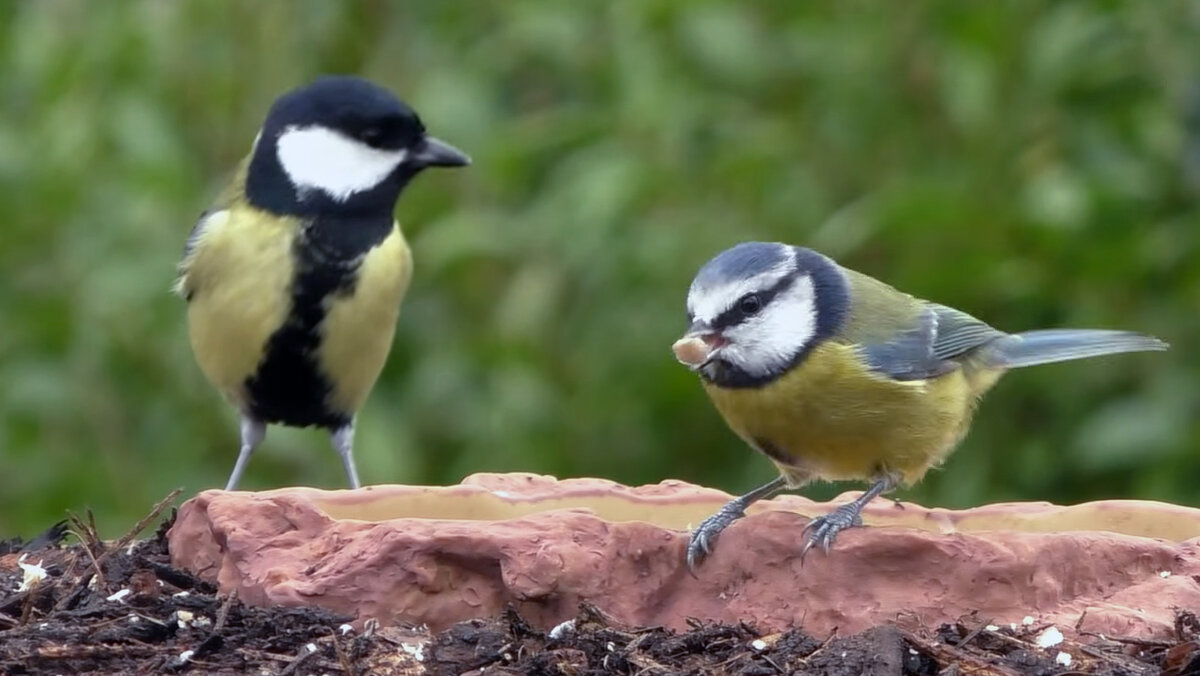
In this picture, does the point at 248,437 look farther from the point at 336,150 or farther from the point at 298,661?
the point at 298,661

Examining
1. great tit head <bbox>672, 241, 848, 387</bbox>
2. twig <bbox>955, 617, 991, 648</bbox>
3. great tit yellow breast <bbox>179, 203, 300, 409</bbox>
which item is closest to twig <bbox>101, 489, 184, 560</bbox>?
great tit head <bbox>672, 241, 848, 387</bbox>

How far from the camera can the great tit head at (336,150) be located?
149 inches

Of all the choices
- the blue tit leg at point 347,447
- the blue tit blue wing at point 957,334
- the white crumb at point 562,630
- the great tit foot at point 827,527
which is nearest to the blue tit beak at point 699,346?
the great tit foot at point 827,527

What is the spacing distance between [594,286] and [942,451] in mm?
1282

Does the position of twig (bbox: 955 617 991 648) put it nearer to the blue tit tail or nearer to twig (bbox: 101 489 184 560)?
twig (bbox: 101 489 184 560)

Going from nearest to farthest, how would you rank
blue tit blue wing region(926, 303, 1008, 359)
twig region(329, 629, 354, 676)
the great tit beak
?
twig region(329, 629, 354, 676), blue tit blue wing region(926, 303, 1008, 359), the great tit beak

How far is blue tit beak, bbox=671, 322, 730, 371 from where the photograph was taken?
8.86 ft

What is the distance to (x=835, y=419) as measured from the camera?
2.81 metres

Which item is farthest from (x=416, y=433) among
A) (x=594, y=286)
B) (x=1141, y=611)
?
(x=1141, y=611)

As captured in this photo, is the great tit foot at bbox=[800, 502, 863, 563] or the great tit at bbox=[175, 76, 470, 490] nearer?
the great tit foot at bbox=[800, 502, 863, 563]

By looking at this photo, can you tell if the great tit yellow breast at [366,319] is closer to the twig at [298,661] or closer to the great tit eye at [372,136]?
the great tit eye at [372,136]

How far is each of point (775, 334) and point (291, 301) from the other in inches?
50.5

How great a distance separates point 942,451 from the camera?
3027 millimetres

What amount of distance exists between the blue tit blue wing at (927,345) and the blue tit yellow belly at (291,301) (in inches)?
46.9
